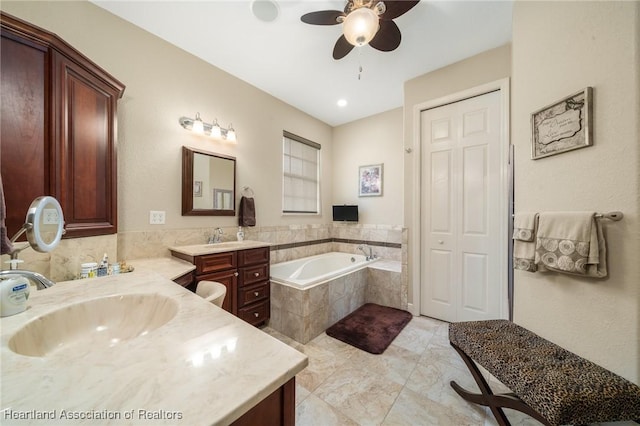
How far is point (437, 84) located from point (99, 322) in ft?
11.3

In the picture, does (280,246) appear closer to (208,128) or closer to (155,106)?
(208,128)

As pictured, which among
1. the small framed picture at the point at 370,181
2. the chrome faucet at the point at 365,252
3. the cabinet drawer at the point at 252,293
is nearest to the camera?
the cabinet drawer at the point at 252,293

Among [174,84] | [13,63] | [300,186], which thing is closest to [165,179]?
[174,84]

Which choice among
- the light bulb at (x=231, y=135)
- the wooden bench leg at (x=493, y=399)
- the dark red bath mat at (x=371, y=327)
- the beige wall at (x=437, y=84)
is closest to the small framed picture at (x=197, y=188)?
the light bulb at (x=231, y=135)

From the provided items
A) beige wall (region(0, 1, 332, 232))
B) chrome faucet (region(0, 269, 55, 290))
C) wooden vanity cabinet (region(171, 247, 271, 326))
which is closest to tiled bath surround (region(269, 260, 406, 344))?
wooden vanity cabinet (region(171, 247, 271, 326))

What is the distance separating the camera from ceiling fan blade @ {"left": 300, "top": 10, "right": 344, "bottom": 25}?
5.41 ft

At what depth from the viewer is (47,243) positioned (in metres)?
0.83

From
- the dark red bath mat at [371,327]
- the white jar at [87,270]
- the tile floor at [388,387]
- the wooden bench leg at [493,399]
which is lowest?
the tile floor at [388,387]

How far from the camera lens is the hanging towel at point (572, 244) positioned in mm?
1125

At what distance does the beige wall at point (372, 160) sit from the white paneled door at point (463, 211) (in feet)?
2.76

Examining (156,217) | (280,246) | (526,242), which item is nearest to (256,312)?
(280,246)

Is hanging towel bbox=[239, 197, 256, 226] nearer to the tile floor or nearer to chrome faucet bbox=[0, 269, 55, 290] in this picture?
the tile floor

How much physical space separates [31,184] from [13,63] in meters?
0.62

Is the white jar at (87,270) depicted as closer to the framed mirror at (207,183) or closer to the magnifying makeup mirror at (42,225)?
the magnifying makeup mirror at (42,225)
